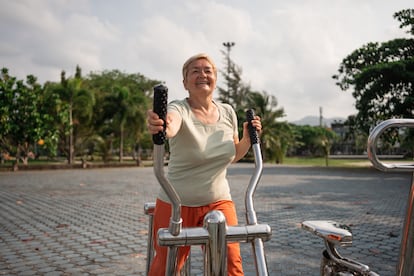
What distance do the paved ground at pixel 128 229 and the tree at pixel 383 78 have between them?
6.56m

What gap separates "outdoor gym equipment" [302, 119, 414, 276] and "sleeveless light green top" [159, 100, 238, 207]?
50 centimetres

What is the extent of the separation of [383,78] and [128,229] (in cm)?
1324

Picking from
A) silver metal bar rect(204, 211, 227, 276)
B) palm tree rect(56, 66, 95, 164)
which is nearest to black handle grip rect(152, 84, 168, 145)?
silver metal bar rect(204, 211, 227, 276)

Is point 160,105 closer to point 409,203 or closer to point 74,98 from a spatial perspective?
point 409,203

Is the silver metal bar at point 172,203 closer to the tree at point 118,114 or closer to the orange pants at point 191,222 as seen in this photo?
the orange pants at point 191,222

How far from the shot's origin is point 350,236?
1547mm

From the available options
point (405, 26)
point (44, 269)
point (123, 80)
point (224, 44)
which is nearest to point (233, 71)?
point (224, 44)

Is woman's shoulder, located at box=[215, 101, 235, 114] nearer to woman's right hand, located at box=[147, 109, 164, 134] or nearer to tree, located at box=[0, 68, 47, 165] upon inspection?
woman's right hand, located at box=[147, 109, 164, 134]

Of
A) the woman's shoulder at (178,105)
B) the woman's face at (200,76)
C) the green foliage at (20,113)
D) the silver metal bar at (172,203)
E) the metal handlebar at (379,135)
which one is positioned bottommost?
the silver metal bar at (172,203)

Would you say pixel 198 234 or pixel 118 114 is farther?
pixel 118 114

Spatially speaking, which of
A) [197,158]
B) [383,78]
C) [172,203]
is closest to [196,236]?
[172,203]

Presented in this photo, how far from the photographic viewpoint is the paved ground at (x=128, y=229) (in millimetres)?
3641

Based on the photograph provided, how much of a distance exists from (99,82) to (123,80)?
11.9 feet

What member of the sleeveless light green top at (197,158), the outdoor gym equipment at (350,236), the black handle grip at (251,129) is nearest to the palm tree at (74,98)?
the sleeveless light green top at (197,158)
